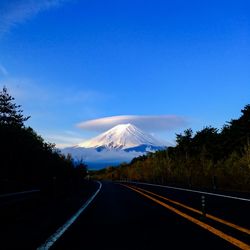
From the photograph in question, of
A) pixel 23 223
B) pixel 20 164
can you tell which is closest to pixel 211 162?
pixel 20 164

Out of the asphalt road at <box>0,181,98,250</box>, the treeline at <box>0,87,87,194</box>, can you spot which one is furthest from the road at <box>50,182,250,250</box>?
the treeline at <box>0,87,87,194</box>

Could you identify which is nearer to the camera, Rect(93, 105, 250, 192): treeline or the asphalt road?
the asphalt road

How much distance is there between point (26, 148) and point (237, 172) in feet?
A: 60.9

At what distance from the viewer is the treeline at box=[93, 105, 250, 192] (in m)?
37.9

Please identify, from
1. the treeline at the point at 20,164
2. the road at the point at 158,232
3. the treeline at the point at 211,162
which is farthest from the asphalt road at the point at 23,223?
the treeline at the point at 211,162

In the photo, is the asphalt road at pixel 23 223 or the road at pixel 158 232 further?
the asphalt road at pixel 23 223

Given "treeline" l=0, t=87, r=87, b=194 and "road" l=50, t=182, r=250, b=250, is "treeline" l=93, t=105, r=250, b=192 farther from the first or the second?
"road" l=50, t=182, r=250, b=250

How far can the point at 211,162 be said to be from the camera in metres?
46.9

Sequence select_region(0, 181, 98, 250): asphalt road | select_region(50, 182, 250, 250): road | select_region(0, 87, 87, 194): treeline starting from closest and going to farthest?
select_region(50, 182, 250, 250): road → select_region(0, 181, 98, 250): asphalt road → select_region(0, 87, 87, 194): treeline

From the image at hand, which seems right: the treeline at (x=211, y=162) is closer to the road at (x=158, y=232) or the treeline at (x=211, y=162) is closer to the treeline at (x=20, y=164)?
the treeline at (x=20, y=164)

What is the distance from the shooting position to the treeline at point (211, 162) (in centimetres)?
3794

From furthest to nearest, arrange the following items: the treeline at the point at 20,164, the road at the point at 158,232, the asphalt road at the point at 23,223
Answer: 1. the treeline at the point at 20,164
2. the asphalt road at the point at 23,223
3. the road at the point at 158,232

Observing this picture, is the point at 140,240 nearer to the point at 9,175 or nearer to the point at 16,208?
the point at 16,208

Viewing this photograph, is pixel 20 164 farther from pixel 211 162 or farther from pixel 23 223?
pixel 23 223
